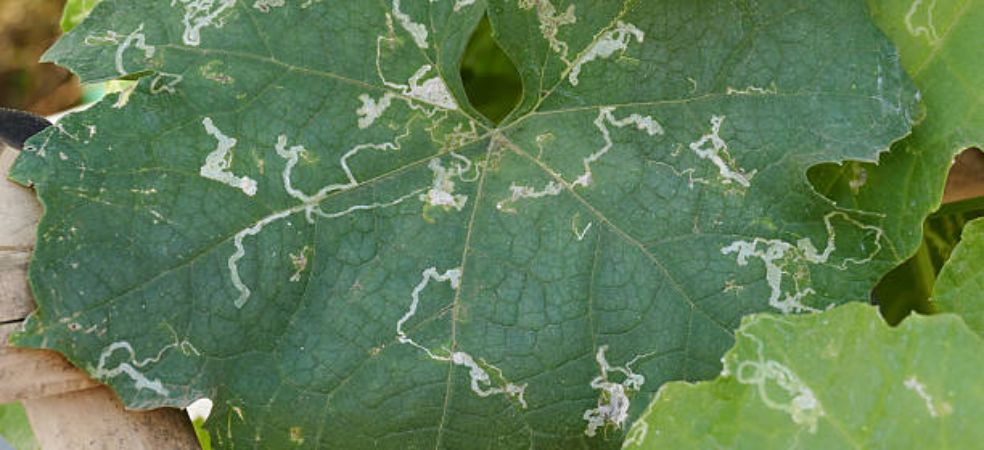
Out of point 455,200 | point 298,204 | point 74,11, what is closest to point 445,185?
point 455,200

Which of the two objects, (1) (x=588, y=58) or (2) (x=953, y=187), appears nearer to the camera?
(1) (x=588, y=58)

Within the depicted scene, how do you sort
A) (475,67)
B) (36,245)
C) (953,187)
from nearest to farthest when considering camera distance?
1. (36,245)
2. (953,187)
3. (475,67)

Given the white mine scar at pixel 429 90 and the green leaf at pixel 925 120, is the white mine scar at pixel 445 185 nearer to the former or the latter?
the white mine scar at pixel 429 90

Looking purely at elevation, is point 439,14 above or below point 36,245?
above

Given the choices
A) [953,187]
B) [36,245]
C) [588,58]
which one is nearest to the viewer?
[36,245]

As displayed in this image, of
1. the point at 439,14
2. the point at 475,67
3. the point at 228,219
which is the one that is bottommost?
the point at 475,67

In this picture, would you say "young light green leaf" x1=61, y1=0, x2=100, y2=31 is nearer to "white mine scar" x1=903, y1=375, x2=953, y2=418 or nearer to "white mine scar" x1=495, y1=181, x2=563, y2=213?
"white mine scar" x1=495, y1=181, x2=563, y2=213

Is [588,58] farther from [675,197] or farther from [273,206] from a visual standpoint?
[273,206]

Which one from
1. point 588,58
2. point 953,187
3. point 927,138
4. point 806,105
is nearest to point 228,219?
point 588,58
